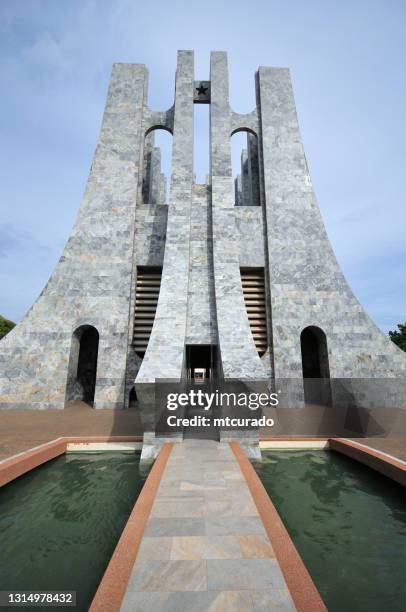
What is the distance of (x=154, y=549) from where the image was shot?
2734 millimetres

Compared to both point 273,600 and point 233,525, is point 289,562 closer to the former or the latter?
point 273,600

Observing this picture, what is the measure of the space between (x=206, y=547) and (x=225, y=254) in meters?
9.24

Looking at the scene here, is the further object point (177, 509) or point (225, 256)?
point (225, 256)

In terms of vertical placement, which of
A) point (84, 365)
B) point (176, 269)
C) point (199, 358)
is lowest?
point (84, 365)

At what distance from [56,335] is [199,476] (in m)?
8.60

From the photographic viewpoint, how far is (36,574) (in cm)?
295

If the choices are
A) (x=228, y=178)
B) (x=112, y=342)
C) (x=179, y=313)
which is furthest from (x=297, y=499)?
(x=228, y=178)

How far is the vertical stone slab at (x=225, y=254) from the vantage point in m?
7.37

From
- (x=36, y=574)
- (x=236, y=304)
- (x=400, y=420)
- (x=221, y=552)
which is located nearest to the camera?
(x=221, y=552)

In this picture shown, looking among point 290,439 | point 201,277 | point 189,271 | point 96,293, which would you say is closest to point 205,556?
point 290,439

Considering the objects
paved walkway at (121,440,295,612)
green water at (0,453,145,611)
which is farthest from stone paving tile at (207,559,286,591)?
green water at (0,453,145,611)

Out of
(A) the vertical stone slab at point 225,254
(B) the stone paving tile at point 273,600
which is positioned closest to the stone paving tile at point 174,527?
(B) the stone paving tile at point 273,600

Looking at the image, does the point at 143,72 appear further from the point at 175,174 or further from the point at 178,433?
the point at 178,433

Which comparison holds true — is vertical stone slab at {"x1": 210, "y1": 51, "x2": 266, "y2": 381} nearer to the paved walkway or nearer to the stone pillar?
the stone pillar
